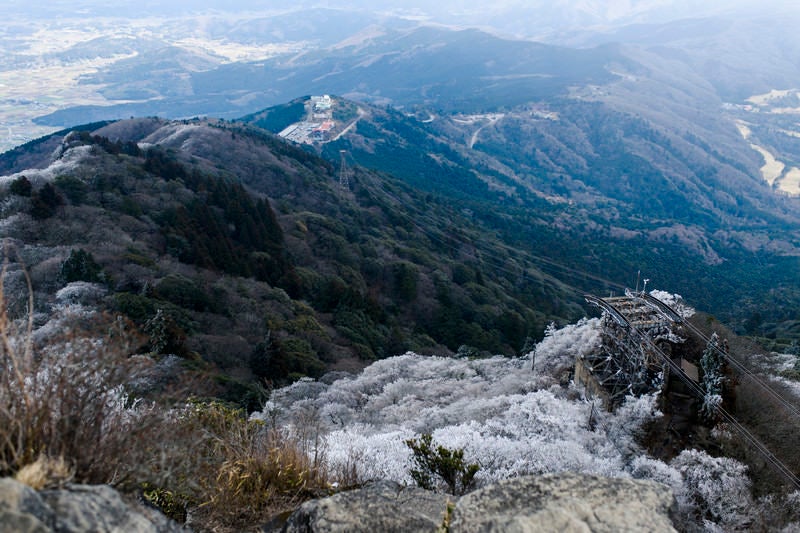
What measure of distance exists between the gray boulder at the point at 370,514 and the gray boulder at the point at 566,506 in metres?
0.81

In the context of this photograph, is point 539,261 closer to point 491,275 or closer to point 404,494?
point 491,275

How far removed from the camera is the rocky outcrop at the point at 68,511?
469 centimetres

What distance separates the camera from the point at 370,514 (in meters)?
8.24

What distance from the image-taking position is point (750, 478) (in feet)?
58.9

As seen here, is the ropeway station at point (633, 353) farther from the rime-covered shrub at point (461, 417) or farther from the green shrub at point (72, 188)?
the green shrub at point (72, 188)

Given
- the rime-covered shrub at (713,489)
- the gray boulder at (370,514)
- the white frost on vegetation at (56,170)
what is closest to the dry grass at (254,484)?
the gray boulder at (370,514)

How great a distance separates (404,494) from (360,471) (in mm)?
5132

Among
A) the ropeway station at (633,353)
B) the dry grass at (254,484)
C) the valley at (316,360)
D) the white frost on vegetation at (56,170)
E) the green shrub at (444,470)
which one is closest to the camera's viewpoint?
the valley at (316,360)

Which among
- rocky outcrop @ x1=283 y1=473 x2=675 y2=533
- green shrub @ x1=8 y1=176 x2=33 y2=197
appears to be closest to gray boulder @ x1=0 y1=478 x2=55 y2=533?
rocky outcrop @ x1=283 y1=473 x2=675 y2=533

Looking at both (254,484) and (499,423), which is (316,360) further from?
(254,484)

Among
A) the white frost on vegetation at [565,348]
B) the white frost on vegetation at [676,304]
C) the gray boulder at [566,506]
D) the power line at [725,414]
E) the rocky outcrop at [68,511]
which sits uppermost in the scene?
the rocky outcrop at [68,511]

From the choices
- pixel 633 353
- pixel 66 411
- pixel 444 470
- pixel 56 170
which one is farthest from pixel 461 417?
pixel 56 170

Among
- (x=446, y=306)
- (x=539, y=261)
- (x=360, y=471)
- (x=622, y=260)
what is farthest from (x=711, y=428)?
(x=622, y=260)

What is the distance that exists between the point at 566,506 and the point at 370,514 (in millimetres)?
3097
